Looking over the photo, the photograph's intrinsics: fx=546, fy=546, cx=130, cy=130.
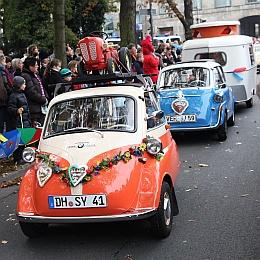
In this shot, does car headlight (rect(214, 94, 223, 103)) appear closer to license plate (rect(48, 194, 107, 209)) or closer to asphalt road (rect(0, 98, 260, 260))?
asphalt road (rect(0, 98, 260, 260))

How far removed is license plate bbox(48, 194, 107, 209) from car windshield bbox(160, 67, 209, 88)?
6610mm

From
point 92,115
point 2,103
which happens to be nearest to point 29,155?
point 92,115

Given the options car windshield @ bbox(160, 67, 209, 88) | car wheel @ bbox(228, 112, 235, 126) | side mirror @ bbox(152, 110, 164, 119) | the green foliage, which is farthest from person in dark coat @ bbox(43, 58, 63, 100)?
the green foliage

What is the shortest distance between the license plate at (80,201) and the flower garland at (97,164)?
0.15 m

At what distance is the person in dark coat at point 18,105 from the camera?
31.1 ft

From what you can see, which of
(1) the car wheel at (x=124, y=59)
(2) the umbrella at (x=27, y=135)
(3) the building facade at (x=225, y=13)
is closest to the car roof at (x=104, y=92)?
(1) the car wheel at (x=124, y=59)

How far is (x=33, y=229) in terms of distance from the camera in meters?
5.89

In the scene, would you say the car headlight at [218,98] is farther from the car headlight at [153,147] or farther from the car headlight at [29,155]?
the car headlight at [29,155]

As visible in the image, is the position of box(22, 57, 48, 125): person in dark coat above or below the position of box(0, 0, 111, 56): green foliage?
below

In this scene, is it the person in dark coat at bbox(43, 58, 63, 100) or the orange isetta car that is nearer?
the orange isetta car

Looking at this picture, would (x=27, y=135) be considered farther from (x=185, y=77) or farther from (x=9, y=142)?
(x=185, y=77)

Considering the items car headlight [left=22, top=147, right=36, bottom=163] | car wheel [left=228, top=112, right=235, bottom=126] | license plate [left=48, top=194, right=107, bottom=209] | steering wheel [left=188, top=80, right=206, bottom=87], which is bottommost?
car wheel [left=228, top=112, right=235, bottom=126]

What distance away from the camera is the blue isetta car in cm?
1102

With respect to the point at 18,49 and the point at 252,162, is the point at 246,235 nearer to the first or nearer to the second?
the point at 252,162
